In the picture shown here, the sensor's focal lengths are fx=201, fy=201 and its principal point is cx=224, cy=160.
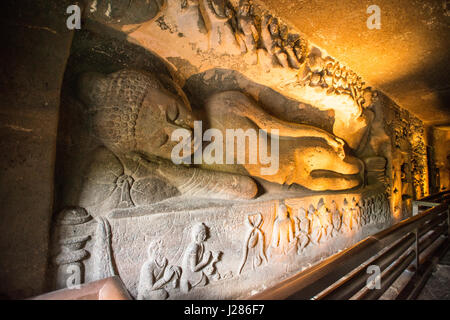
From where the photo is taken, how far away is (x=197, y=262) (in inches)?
53.3

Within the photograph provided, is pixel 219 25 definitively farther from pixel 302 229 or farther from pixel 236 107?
pixel 302 229

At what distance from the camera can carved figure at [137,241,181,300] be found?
46.7 inches

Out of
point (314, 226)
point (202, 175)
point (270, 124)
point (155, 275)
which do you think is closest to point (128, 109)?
point (202, 175)

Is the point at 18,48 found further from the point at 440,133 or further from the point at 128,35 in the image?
the point at 440,133

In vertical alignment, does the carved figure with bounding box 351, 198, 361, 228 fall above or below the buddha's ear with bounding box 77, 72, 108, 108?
below

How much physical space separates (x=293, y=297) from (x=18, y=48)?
4.59 feet

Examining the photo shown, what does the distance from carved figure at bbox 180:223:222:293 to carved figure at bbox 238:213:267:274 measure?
305 millimetres

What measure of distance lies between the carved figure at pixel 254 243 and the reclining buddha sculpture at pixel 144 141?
214 mm

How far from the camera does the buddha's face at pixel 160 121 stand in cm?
123

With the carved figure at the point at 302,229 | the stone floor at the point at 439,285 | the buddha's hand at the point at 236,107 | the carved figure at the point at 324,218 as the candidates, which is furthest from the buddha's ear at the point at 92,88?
the stone floor at the point at 439,285

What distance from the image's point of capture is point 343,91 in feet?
7.80

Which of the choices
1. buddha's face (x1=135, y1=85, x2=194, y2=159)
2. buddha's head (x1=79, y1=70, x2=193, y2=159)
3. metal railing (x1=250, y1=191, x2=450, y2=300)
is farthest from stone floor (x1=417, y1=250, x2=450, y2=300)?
buddha's head (x1=79, y1=70, x2=193, y2=159)
